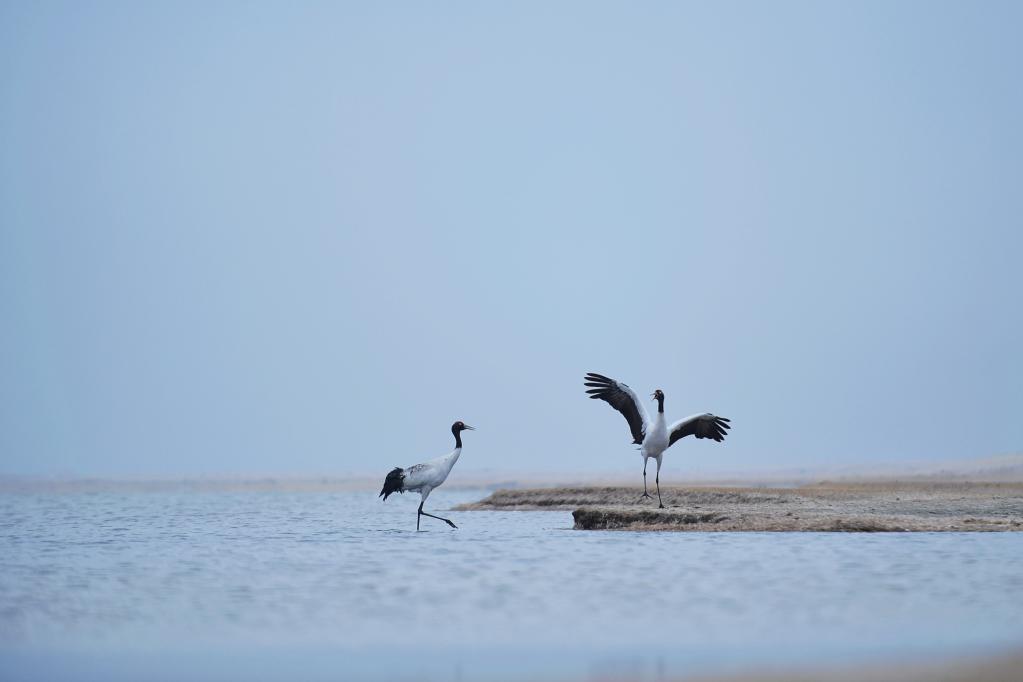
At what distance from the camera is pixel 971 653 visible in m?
9.39

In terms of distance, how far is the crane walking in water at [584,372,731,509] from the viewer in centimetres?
2342

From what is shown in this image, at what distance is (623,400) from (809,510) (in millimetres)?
4184

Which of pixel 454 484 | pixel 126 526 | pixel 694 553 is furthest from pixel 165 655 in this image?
pixel 454 484

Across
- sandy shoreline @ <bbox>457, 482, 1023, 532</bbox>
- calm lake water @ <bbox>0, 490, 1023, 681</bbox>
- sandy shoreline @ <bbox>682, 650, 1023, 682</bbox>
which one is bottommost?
sandy shoreline @ <bbox>682, 650, 1023, 682</bbox>

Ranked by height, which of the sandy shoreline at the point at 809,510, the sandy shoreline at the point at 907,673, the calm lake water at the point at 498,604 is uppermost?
the sandy shoreline at the point at 809,510

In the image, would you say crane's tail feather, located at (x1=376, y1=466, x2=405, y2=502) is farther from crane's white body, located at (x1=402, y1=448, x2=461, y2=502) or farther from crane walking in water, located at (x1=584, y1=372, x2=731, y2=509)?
crane walking in water, located at (x1=584, y1=372, x2=731, y2=509)

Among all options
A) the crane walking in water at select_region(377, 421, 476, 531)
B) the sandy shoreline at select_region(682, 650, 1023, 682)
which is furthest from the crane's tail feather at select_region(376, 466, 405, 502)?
the sandy shoreline at select_region(682, 650, 1023, 682)

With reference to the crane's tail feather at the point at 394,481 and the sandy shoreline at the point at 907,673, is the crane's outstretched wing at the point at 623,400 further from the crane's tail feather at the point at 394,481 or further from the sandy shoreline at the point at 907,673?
the sandy shoreline at the point at 907,673

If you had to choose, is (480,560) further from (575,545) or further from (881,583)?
(881,583)

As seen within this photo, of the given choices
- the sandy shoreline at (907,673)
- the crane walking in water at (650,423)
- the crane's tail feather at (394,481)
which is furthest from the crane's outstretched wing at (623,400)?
the sandy shoreline at (907,673)

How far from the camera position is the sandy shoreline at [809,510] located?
2036 cm

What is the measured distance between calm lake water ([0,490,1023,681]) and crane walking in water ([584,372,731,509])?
125 inches

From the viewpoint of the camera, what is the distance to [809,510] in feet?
74.5

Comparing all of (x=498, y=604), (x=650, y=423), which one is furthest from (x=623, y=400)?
(x=498, y=604)
